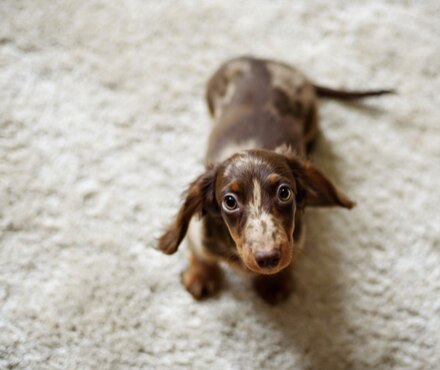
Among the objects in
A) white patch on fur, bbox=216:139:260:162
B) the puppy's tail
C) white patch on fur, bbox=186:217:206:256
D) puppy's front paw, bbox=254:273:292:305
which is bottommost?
puppy's front paw, bbox=254:273:292:305

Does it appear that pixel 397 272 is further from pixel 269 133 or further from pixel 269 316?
pixel 269 133

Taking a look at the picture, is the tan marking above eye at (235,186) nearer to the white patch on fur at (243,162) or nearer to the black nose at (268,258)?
the white patch on fur at (243,162)

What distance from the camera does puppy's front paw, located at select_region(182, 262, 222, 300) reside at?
2.03m

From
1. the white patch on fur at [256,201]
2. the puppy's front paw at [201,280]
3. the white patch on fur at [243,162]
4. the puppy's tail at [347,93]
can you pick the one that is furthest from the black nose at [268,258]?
the puppy's tail at [347,93]

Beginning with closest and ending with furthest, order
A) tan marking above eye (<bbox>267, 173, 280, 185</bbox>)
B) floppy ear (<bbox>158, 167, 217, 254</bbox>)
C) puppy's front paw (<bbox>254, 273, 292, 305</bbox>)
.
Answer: tan marking above eye (<bbox>267, 173, 280, 185</bbox>)
floppy ear (<bbox>158, 167, 217, 254</bbox>)
puppy's front paw (<bbox>254, 273, 292, 305</bbox>)

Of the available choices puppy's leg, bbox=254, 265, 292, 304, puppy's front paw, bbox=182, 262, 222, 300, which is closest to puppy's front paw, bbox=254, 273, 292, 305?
puppy's leg, bbox=254, 265, 292, 304

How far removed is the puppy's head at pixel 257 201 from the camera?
5.08 feet

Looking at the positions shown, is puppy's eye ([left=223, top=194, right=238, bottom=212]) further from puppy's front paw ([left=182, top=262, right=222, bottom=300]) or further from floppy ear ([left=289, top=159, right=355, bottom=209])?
puppy's front paw ([left=182, top=262, right=222, bottom=300])

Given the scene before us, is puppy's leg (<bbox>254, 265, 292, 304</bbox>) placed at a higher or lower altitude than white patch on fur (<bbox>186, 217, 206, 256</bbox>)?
lower

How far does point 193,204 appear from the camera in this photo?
5.89 ft

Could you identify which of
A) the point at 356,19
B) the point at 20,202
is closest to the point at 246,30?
the point at 356,19

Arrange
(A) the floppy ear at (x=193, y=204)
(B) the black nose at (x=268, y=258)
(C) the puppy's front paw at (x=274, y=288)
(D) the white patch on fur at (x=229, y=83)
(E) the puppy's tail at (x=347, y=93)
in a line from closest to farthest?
(B) the black nose at (x=268, y=258) < (A) the floppy ear at (x=193, y=204) < (C) the puppy's front paw at (x=274, y=288) < (D) the white patch on fur at (x=229, y=83) < (E) the puppy's tail at (x=347, y=93)

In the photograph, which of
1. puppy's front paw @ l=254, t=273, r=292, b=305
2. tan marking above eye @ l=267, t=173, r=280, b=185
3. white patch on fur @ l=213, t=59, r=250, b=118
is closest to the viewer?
tan marking above eye @ l=267, t=173, r=280, b=185

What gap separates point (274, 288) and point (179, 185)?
1.90 feet
